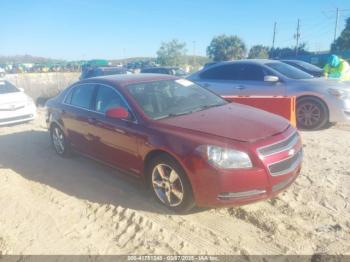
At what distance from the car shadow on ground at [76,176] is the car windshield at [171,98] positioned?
102 cm

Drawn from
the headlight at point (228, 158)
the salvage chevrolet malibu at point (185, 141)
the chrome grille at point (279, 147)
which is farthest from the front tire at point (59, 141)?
the chrome grille at point (279, 147)

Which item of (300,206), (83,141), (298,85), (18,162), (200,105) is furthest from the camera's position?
(298,85)

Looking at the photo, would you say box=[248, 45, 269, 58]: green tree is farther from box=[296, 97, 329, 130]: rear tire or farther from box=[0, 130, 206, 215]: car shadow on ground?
box=[0, 130, 206, 215]: car shadow on ground

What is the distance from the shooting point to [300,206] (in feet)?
12.4

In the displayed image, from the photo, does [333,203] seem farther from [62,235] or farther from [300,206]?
[62,235]

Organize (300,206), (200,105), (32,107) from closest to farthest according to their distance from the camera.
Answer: (300,206) → (200,105) → (32,107)

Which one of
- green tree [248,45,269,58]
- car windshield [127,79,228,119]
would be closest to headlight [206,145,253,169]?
car windshield [127,79,228,119]

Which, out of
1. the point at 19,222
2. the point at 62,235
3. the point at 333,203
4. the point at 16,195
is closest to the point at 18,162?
the point at 16,195

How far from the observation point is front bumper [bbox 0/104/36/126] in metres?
8.95

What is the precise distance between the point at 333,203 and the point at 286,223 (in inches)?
32.0

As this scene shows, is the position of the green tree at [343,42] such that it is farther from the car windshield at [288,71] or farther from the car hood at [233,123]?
the car hood at [233,123]

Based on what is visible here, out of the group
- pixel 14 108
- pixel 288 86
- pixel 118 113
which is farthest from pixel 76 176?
pixel 14 108

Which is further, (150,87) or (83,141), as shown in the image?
(83,141)

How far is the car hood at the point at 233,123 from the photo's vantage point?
11.4 feet
